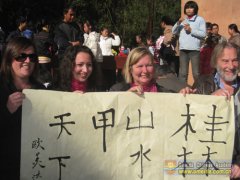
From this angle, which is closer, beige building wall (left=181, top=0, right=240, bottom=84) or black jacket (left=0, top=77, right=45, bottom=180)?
black jacket (left=0, top=77, right=45, bottom=180)

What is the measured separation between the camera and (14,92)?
12.3ft

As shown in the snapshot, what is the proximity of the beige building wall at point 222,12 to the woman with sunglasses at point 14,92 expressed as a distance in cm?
879

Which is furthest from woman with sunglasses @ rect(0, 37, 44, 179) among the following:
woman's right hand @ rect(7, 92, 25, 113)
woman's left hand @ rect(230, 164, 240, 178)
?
woman's left hand @ rect(230, 164, 240, 178)

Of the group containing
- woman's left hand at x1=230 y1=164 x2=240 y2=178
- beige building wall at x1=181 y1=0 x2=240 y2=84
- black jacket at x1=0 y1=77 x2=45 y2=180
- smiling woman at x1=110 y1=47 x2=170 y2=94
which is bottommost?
woman's left hand at x1=230 y1=164 x2=240 y2=178

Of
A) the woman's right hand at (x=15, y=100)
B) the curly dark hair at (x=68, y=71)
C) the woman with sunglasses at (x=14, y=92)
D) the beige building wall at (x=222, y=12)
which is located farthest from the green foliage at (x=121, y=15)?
the woman's right hand at (x=15, y=100)

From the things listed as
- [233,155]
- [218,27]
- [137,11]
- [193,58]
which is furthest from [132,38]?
[233,155]

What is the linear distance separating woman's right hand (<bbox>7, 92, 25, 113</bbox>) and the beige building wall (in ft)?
29.9

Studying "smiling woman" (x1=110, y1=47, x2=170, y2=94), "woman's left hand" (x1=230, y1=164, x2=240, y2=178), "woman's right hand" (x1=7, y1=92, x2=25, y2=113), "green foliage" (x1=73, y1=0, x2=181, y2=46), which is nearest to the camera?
"woman's right hand" (x1=7, y1=92, x2=25, y2=113)

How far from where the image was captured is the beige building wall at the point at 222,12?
39.3 feet

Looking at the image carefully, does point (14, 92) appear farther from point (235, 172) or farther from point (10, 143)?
point (235, 172)

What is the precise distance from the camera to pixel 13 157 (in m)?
3.77

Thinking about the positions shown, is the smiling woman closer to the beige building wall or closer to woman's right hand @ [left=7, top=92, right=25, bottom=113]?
woman's right hand @ [left=7, top=92, right=25, bottom=113]

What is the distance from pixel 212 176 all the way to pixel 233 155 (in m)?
0.26

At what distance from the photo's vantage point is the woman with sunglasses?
3678 mm
